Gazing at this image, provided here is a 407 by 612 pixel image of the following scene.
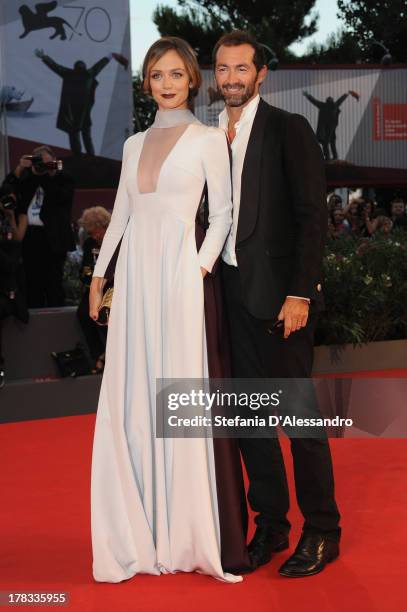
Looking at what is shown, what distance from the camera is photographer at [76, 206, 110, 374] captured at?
6.70 meters

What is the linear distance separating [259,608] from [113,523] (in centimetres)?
56

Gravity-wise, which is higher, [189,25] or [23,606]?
[189,25]

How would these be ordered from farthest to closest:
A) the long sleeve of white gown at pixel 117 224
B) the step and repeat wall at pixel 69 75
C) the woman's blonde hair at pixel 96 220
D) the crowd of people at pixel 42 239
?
the step and repeat wall at pixel 69 75
the woman's blonde hair at pixel 96 220
the crowd of people at pixel 42 239
the long sleeve of white gown at pixel 117 224

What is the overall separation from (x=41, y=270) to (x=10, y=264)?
3.30 ft

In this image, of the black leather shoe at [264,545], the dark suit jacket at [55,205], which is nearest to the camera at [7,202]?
the dark suit jacket at [55,205]

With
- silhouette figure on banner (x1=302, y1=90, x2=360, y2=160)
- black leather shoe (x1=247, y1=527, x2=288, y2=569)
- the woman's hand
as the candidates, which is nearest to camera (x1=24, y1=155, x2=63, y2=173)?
→ the woman's hand

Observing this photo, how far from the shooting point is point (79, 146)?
49.8 ft

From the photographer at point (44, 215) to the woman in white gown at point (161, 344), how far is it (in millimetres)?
3896

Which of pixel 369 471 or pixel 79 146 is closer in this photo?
pixel 369 471

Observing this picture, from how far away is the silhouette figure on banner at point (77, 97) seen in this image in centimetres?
1480

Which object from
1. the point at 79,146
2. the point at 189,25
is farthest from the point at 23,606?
the point at 189,25

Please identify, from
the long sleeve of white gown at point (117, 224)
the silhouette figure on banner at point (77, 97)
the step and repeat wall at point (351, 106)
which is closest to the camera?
the long sleeve of white gown at point (117, 224)

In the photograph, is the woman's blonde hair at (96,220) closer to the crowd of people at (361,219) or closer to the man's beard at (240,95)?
the crowd of people at (361,219)

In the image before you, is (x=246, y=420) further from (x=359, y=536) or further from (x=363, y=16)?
(x=363, y=16)
